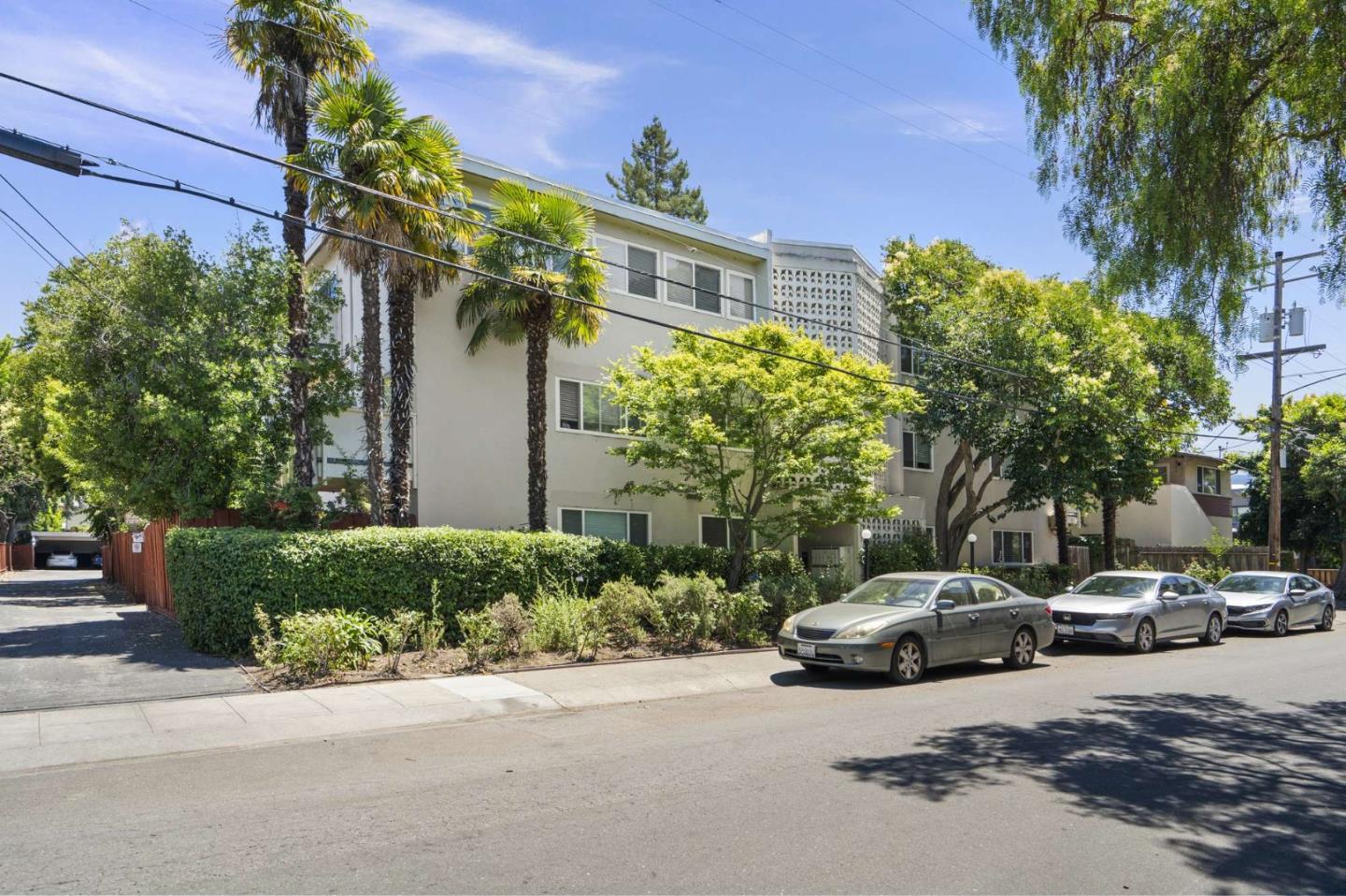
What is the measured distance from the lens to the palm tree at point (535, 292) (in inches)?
679

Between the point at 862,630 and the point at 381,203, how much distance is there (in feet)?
33.0

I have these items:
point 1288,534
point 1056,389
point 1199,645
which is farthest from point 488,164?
point 1288,534

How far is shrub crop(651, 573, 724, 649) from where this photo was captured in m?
15.4

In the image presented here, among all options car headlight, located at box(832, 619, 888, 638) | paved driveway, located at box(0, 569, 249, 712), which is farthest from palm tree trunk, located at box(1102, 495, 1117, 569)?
paved driveway, located at box(0, 569, 249, 712)

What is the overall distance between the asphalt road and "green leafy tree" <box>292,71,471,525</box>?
25.9 ft

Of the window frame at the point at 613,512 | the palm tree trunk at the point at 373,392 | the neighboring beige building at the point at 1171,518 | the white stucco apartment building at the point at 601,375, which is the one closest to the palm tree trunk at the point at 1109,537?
the neighboring beige building at the point at 1171,518

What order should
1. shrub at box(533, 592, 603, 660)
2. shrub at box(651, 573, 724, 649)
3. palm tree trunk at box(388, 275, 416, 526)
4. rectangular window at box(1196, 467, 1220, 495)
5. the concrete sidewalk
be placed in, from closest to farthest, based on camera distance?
the concrete sidewalk, shrub at box(533, 592, 603, 660), shrub at box(651, 573, 724, 649), palm tree trunk at box(388, 275, 416, 526), rectangular window at box(1196, 467, 1220, 495)

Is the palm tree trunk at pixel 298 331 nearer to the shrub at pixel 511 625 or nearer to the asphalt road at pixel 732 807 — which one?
the shrub at pixel 511 625

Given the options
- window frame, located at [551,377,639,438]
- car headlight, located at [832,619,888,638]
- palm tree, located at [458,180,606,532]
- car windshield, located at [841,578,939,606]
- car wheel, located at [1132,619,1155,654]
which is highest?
palm tree, located at [458,180,606,532]

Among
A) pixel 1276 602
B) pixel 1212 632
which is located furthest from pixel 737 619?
pixel 1276 602

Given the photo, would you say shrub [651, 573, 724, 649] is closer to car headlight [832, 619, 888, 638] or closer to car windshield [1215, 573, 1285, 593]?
car headlight [832, 619, 888, 638]

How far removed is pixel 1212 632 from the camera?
18.7 metres

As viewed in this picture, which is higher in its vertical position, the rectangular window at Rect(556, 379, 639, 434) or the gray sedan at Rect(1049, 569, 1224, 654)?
the rectangular window at Rect(556, 379, 639, 434)

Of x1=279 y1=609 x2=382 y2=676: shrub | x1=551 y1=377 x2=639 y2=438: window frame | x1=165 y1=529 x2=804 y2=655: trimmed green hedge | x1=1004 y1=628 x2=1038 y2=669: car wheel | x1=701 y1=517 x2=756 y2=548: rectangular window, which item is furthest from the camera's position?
x1=701 y1=517 x2=756 y2=548: rectangular window
